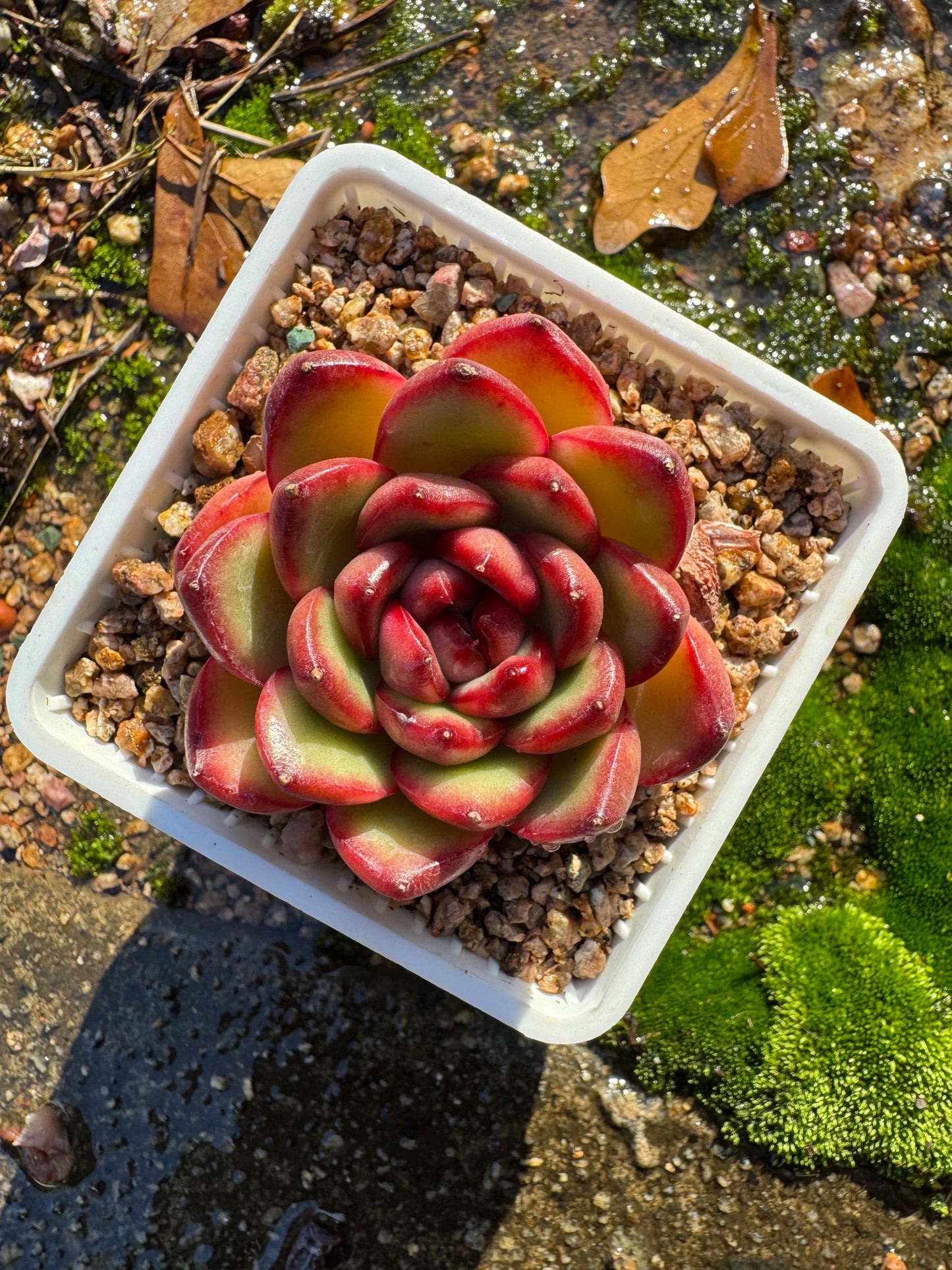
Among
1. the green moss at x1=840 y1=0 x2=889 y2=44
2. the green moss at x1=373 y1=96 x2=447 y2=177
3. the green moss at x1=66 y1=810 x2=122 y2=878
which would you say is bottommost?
the green moss at x1=66 y1=810 x2=122 y2=878

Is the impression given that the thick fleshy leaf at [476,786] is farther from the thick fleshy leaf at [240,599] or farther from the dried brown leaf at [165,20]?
the dried brown leaf at [165,20]

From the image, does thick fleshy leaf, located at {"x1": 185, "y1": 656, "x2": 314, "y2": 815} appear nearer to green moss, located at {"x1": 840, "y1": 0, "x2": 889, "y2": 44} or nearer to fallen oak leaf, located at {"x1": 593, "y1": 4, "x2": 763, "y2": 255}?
fallen oak leaf, located at {"x1": 593, "y1": 4, "x2": 763, "y2": 255}

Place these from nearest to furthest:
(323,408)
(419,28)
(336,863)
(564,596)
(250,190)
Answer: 1. (564,596)
2. (323,408)
3. (336,863)
4. (250,190)
5. (419,28)

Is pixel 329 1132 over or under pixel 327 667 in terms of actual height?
under

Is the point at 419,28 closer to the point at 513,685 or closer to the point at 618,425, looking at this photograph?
the point at 618,425

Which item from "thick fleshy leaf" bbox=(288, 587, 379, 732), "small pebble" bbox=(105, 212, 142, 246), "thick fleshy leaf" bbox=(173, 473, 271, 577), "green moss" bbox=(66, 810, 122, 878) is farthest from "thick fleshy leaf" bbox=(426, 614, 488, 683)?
"small pebble" bbox=(105, 212, 142, 246)

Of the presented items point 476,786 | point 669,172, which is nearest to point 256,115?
point 669,172

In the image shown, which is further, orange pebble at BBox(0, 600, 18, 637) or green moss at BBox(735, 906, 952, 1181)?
orange pebble at BBox(0, 600, 18, 637)
